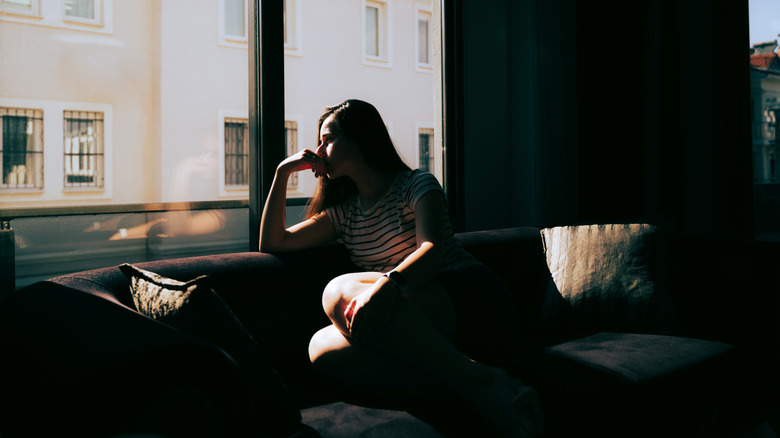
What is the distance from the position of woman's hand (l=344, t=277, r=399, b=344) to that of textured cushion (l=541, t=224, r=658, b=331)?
0.84 metres

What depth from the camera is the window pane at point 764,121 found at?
118 inches

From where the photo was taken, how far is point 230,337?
3.23 ft

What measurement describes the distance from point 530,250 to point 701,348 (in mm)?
706

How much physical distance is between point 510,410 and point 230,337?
0.62 meters

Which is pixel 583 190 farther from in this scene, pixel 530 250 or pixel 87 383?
pixel 87 383

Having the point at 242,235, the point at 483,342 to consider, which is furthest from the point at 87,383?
the point at 242,235

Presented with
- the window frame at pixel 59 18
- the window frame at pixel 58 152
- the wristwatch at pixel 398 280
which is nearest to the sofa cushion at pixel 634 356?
the wristwatch at pixel 398 280

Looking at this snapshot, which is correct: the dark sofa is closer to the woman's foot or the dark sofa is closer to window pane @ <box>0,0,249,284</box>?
the woman's foot

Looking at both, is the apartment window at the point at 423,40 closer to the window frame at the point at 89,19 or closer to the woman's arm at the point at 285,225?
the window frame at the point at 89,19

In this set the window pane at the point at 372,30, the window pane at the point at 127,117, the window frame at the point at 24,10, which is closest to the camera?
the window frame at the point at 24,10

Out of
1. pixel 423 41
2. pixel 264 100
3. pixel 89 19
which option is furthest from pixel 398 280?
pixel 423 41

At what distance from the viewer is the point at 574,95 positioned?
3270 millimetres

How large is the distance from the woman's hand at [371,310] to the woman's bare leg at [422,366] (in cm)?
2

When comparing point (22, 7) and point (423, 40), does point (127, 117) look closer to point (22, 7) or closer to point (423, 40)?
point (22, 7)
